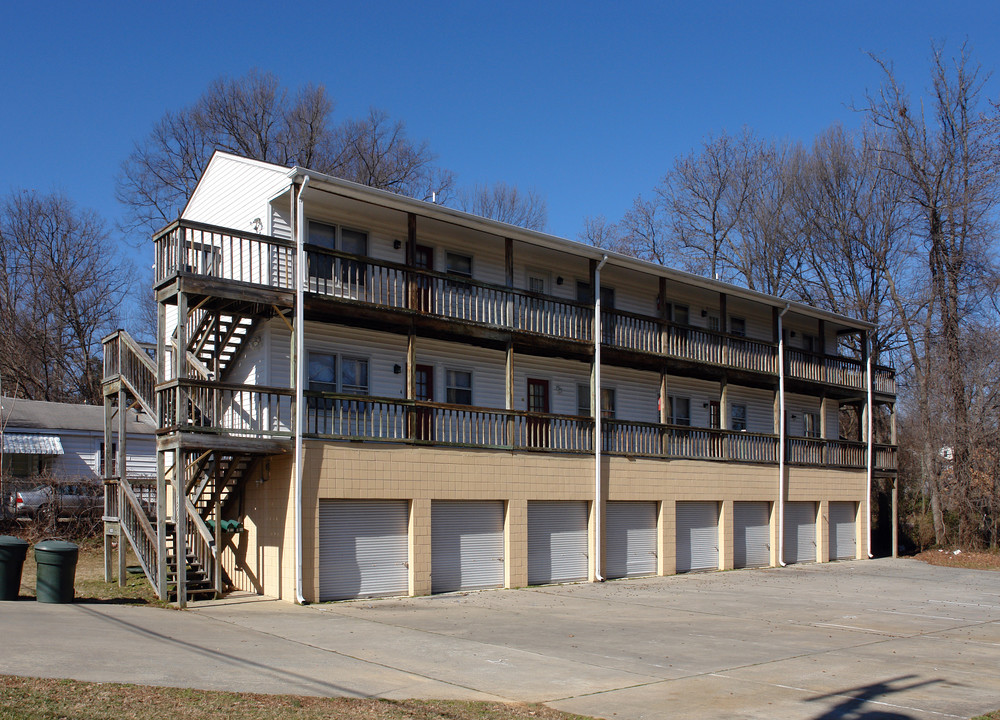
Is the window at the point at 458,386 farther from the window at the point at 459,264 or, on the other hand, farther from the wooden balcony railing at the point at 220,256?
the wooden balcony railing at the point at 220,256

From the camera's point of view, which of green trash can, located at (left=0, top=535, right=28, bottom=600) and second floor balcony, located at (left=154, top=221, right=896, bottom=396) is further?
second floor balcony, located at (left=154, top=221, right=896, bottom=396)

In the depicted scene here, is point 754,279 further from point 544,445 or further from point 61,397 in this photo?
point 61,397

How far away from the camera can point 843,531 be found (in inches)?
1217

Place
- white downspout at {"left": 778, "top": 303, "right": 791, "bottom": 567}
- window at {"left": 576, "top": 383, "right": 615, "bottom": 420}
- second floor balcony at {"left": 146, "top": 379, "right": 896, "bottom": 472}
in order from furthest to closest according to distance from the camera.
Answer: white downspout at {"left": 778, "top": 303, "right": 791, "bottom": 567}
window at {"left": 576, "top": 383, "right": 615, "bottom": 420}
second floor balcony at {"left": 146, "top": 379, "right": 896, "bottom": 472}

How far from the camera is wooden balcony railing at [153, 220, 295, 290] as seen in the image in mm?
16156

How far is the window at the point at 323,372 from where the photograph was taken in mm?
19031

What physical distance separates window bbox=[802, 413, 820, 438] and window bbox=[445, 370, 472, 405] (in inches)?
595

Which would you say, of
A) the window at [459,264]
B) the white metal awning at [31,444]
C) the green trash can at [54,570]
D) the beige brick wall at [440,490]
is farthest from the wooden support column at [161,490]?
the white metal awning at [31,444]

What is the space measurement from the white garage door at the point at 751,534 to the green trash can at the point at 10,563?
18.6 m

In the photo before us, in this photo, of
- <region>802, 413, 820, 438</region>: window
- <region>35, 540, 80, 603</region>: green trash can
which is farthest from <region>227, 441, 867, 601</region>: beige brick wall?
<region>802, 413, 820, 438</region>: window

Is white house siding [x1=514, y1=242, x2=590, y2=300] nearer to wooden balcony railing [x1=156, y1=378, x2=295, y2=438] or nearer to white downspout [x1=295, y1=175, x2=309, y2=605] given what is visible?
white downspout [x1=295, y1=175, x2=309, y2=605]

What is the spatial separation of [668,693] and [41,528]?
20.3m

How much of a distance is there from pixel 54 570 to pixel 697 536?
54.1 feet

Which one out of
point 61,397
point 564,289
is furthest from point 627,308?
point 61,397
